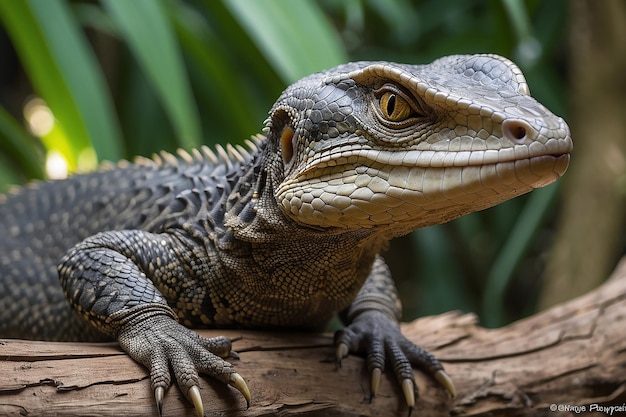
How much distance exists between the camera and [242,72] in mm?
6965

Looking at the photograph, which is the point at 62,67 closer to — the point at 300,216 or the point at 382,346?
the point at 300,216

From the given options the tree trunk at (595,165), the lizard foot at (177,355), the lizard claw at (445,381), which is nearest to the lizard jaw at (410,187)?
the lizard foot at (177,355)

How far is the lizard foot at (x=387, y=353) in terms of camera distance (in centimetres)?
328

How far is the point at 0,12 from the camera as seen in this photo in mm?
4535

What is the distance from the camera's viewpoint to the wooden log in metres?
2.55

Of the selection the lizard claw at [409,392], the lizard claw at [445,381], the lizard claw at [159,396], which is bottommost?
the lizard claw at [159,396]

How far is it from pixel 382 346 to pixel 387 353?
0.19 feet

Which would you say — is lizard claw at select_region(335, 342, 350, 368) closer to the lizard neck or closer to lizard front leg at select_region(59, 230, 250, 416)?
the lizard neck

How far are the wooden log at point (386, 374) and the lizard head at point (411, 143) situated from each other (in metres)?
0.77

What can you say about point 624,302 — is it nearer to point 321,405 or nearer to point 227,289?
point 321,405

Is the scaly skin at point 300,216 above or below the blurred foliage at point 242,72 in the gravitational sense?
below

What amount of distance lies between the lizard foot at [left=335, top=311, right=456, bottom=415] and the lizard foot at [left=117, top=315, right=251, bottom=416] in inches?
27.5

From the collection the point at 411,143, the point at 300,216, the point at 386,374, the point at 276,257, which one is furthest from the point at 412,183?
the point at 386,374

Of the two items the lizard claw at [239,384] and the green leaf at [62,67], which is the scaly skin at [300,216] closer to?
the lizard claw at [239,384]
